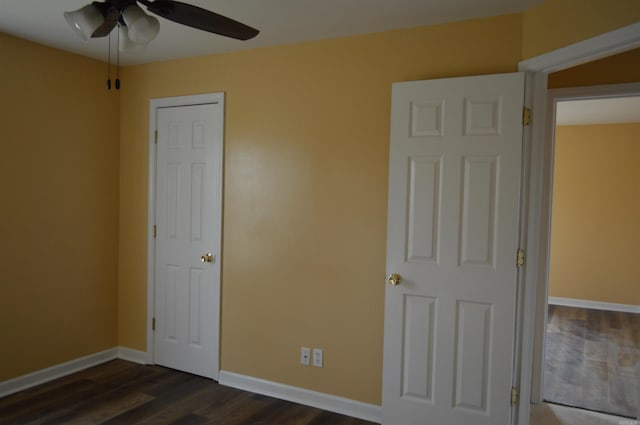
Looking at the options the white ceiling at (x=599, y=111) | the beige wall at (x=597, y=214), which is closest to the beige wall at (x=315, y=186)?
the white ceiling at (x=599, y=111)

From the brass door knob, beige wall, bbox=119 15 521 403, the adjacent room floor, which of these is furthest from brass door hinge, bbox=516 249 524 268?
the adjacent room floor

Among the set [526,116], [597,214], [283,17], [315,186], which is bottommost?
[597,214]

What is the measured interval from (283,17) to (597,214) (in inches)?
216

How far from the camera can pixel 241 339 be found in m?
3.28

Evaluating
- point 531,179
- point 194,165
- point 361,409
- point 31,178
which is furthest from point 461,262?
point 31,178

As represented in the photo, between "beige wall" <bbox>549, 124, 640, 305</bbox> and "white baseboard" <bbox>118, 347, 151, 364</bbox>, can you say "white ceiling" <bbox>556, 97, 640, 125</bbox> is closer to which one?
"beige wall" <bbox>549, 124, 640, 305</bbox>

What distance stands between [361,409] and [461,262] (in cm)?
122

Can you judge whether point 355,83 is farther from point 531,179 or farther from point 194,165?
point 194,165

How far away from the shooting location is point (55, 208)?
10.9ft

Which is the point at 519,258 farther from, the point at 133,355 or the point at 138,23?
the point at 133,355

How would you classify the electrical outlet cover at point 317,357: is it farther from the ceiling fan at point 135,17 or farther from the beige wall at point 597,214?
the beige wall at point 597,214

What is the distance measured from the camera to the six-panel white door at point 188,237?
3383 millimetres

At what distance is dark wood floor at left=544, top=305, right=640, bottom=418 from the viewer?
3.19m

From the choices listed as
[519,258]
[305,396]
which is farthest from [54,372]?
[519,258]
